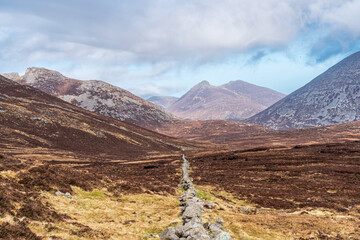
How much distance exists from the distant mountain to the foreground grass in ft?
215

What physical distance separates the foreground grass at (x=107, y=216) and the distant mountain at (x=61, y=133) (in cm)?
6554

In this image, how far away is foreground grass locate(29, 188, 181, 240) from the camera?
50.9 ft

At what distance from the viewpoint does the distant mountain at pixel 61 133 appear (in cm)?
9000

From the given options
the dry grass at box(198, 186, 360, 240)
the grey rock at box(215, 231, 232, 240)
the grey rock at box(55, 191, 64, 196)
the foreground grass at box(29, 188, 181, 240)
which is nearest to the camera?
the foreground grass at box(29, 188, 181, 240)

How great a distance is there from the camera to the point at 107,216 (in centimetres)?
2169

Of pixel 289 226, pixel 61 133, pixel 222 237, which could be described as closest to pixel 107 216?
pixel 222 237

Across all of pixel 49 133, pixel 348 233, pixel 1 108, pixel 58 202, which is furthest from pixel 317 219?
pixel 1 108

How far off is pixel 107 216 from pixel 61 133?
94824 millimetres

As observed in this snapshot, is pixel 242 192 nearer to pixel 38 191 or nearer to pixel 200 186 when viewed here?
pixel 200 186

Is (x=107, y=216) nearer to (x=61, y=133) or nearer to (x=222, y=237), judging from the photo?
(x=222, y=237)

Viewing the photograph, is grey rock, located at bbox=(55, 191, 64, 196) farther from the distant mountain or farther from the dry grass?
the distant mountain

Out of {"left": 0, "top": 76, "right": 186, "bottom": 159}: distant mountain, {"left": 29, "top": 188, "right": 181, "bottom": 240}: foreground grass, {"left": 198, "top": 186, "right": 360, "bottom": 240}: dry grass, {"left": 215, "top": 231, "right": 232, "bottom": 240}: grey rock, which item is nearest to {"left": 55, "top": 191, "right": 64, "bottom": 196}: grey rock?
{"left": 29, "top": 188, "right": 181, "bottom": 240}: foreground grass

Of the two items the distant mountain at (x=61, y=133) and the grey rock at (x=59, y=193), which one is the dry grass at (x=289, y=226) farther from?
the distant mountain at (x=61, y=133)

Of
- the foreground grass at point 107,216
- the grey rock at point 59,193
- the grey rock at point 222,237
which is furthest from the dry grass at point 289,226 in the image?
the grey rock at point 59,193
